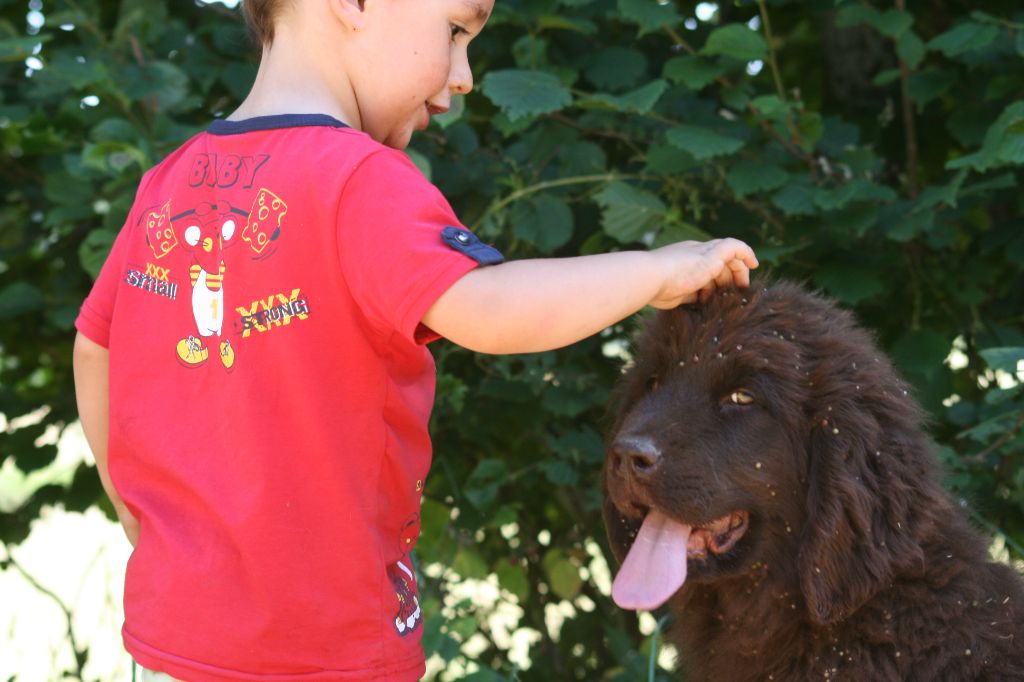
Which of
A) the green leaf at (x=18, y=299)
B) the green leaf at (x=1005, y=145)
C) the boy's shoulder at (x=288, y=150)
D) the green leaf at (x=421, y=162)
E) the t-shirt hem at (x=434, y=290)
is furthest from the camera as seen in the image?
the green leaf at (x=18, y=299)

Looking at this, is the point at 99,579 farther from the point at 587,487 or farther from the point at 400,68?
the point at 400,68

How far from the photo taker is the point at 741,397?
8.84 feet

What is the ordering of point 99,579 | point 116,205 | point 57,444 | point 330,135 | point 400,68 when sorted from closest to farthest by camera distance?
point 330,135 → point 400,68 → point 116,205 → point 57,444 → point 99,579

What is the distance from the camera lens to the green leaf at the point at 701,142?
3.40 meters

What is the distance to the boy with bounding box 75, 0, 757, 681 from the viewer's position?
2154 mm

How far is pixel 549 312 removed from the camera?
2.12 m

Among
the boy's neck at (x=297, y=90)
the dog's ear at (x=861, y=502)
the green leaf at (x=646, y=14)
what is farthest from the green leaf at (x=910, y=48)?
the boy's neck at (x=297, y=90)

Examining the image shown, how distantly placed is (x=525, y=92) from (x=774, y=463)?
1.39 meters

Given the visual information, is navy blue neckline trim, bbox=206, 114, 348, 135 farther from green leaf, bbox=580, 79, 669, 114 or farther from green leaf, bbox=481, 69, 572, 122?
green leaf, bbox=580, 79, 669, 114

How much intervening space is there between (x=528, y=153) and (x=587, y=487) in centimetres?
122

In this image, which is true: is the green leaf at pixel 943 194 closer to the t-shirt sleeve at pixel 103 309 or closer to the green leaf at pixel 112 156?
the t-shirt sleeve at pixel 103 309

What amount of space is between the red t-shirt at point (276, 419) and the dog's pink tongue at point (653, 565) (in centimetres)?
50

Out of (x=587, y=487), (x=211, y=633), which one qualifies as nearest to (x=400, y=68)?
(x=211, y=633)

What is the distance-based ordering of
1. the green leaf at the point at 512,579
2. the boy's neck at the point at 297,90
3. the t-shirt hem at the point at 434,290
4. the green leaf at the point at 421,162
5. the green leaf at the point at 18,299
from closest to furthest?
the t-shirt hem at the point at 434,290 < the boy's neck at the point at 297,90 < the green leaf at the point at 421,162 < the green leaf at the point at 18,299 < the green leaf at the point at 512,579
